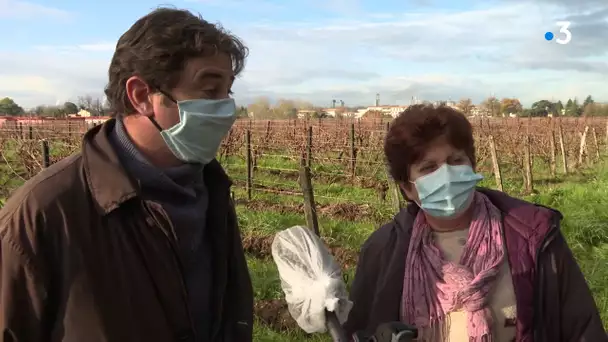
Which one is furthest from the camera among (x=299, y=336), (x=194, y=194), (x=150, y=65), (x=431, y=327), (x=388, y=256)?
(x=299, y=336)

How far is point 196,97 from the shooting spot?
5.86ft

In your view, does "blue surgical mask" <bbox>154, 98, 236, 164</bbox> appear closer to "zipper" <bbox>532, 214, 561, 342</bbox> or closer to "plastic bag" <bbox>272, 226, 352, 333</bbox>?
"plastic bag" <bbox>272, 226, 352, 333</bbox>

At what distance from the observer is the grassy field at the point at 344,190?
5.89m

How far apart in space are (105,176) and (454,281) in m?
1.15

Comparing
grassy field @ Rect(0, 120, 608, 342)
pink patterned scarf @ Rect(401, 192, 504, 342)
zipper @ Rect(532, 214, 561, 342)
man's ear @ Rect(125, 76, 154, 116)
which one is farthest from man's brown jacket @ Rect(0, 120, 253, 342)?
grassy field @ Rect(0, 120, 608, 342)

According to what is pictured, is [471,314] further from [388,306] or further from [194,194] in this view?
[194,194]

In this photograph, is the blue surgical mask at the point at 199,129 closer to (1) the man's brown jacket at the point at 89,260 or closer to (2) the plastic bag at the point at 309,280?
(1) the man's brown jacket at the point at 89,260

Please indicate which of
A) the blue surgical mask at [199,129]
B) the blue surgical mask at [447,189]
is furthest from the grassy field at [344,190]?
the blue surgical mask at [199,129]

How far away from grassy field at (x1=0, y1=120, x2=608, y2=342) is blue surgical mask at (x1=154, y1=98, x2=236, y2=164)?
8.80 ft

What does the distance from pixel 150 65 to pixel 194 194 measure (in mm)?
418

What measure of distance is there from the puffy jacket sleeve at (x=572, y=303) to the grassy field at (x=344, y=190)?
2.61 meters

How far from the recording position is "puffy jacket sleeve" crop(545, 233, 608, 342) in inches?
74.5

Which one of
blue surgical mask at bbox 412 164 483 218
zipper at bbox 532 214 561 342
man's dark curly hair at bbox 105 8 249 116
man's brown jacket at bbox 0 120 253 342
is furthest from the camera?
blue surgical mask at bbox 412 164 483 218

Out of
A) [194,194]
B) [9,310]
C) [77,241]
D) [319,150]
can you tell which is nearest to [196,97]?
[194,194]
